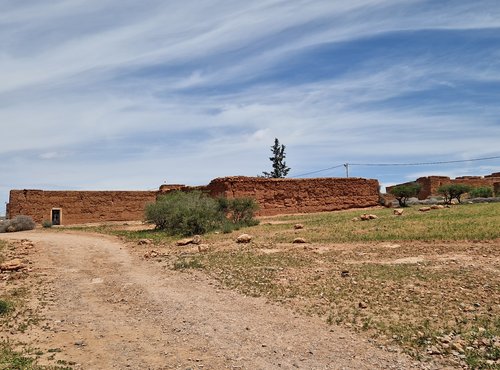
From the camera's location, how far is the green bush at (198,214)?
21.7 metres

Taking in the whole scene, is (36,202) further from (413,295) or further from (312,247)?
(413,295)

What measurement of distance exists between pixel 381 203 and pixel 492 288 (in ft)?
88.7

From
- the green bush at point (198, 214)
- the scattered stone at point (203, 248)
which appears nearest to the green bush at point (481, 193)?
the green bush at point (198, 214)

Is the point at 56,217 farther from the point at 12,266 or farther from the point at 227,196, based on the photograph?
the point at 12,266

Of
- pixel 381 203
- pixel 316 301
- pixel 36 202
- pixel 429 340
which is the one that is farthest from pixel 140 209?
pixel 429 340

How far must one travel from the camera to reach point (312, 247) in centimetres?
1502

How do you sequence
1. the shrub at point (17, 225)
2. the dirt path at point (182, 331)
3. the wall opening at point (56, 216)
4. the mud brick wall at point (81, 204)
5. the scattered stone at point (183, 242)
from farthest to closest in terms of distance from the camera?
1. the wall opening at point (56, 216)
2. the mud brick wall at point (81, 204)
3. the shrub at point (17, 225)
4. the scattered stone at point (183, 242)
5. the dirt path at point (182, 331)

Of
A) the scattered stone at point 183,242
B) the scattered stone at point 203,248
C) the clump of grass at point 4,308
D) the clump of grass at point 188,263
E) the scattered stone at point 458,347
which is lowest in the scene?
the scattered stone at point 458,347

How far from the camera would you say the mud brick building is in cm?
3108

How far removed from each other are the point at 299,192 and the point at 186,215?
12.3 metres

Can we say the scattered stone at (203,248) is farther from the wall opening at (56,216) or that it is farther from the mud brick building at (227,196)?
the wall opening at (56,216)

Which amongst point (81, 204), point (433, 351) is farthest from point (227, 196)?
point (433, 351)

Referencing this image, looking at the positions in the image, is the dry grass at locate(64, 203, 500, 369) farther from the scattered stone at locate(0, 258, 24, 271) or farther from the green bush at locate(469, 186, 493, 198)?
the green bush at locate(469, 186, 493, 198)

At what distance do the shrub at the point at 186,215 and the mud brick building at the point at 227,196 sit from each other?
5.66 metres
